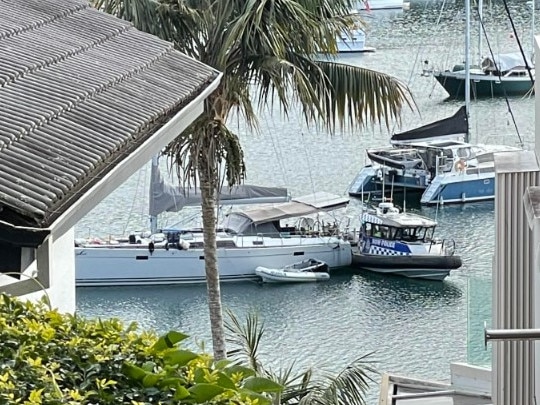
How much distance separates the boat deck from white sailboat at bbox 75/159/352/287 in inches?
573

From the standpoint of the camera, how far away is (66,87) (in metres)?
4.46

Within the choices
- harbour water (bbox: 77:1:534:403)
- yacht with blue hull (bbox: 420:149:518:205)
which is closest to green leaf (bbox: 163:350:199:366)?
harbour water (bbox: 77:1:534:403)

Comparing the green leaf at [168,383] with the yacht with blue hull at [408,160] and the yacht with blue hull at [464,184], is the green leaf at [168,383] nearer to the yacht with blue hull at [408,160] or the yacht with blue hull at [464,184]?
the yacht with blue hull at [408,160]

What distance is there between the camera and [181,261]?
28797mm

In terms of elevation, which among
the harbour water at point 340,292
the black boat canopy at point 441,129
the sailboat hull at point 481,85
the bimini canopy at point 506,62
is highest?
the bimini canopy at point 506,62

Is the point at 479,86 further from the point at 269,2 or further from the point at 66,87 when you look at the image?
the point at 66,87

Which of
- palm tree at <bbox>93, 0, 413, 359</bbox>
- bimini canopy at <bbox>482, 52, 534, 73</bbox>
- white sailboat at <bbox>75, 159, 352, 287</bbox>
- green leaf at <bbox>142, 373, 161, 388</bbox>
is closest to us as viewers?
green leaf at <bbox>142, 373, 161, 388</bbox>

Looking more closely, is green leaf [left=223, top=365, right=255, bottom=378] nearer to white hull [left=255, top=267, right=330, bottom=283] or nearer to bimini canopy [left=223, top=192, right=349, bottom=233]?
white hull [left=255, top=267, right=330, bottom=283]

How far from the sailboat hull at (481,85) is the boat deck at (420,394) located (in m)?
27.7

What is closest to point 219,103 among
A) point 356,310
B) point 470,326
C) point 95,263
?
point 470,326

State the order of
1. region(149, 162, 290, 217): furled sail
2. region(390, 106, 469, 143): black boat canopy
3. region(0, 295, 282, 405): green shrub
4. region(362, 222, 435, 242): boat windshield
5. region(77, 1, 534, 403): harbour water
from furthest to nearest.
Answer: region(390, 106, 469, 143): black boat canopy → region(362, 222, 435, 242): boat windshield → region(149, 162, 290, 217): furled sail → region(77, 1, 534, 403): harbour water → region(0, 295, 282, 405): green shrub

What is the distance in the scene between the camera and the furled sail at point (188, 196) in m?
26.4

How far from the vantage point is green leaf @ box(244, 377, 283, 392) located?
288 cm

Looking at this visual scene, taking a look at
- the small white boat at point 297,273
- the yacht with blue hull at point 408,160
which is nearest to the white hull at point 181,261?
the small white boat at point 297,273
